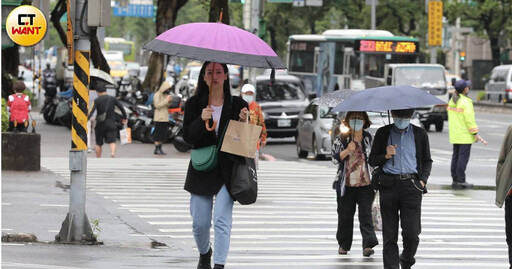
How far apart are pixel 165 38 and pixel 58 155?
18557 mm

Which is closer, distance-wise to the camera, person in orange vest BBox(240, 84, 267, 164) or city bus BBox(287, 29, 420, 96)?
person in orange vest BBox(240, 84, 267, 164)

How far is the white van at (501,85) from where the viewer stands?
60.0m

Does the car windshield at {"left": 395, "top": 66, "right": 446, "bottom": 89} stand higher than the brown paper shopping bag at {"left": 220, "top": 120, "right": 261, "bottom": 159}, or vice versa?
the brown paper shopping bag at {"left": 220, "top": 120, "right": 261, "bottom": 159}

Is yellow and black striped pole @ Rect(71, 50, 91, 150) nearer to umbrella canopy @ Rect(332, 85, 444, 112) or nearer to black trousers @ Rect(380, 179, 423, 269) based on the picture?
umbrella canopy @ Rect(332, 85, 444, 112)

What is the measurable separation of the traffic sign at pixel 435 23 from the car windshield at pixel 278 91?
Result: 3356 centimetres

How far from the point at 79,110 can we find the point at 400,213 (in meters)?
3.93

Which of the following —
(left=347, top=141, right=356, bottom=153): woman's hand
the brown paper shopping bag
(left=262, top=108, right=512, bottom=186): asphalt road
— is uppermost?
the brown paper shopping bag

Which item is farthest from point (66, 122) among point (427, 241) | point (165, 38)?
point (165, 38)

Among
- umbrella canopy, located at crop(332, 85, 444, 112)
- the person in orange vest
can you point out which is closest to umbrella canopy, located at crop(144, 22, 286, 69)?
umbrella canopy, located at crop(332, 85, 444, 112)

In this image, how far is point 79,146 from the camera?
1251 centimetres

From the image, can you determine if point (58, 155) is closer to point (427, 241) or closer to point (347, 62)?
point (427, 241)

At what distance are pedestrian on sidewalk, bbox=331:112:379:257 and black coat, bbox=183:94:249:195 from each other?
9.60 feet

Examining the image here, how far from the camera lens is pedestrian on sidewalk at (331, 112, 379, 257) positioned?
1188 cm

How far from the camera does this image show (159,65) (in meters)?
39.9
